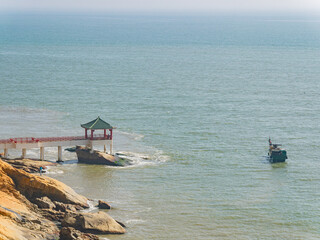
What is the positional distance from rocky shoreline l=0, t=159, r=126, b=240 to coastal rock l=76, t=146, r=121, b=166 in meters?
15.6

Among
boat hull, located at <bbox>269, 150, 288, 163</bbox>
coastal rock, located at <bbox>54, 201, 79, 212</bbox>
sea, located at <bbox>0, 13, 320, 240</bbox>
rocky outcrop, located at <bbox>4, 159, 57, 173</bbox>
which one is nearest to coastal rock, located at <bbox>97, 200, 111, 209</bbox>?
sea, located at <bbox>0, 13, 320, 240</bbox>

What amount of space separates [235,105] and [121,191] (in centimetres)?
4737

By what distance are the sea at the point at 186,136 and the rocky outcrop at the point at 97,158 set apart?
102 cm

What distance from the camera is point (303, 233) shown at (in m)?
61.2

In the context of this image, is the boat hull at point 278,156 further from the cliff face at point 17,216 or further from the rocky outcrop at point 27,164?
the cliff face at point 17,216

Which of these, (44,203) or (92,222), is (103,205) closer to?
(44,203)

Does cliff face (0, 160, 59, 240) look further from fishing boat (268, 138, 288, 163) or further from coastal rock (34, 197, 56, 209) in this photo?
fishing boat (268, 138, 288, 163)

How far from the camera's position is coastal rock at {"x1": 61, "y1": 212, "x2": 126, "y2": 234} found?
→ 188 ft

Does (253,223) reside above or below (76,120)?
below

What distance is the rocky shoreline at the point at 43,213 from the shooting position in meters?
54.6

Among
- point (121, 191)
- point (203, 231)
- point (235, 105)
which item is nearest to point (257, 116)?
point (235, 105)

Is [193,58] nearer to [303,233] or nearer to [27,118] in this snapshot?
[27,118]

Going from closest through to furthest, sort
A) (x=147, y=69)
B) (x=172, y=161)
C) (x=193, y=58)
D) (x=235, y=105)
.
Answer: (x=172, y=161)
(x=235, y=105)
(x=147, y=69)
(x=193, y=58)

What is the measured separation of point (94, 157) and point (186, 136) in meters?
16.0
